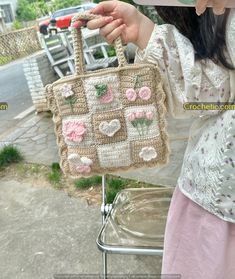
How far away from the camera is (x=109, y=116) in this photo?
2.59ft

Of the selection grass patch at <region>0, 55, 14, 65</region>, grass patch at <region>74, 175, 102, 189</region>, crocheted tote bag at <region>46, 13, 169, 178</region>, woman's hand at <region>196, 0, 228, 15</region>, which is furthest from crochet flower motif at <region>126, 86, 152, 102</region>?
grass patch at <region>0, 55, 14, 65</region>

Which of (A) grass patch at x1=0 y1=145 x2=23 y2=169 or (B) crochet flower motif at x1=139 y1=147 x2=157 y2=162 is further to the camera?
(A) grass patch at x1=0 y1=145 x2=23 y2=169

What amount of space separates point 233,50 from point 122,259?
55.6 inches

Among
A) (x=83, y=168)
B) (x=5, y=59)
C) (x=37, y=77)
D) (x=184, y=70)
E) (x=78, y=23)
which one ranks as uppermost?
(x=78, y=23)

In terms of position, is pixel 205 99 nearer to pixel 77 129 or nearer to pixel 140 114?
pixel 140 114

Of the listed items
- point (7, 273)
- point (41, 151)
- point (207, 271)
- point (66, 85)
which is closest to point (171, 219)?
point (207, 271)

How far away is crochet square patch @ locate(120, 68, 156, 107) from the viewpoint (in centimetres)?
76

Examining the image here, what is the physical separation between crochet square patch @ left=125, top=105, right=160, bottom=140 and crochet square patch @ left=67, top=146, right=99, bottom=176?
0.30 feet

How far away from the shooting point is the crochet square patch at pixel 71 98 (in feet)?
2.52

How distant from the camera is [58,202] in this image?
2441 millimetres

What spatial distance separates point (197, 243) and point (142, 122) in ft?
0.97

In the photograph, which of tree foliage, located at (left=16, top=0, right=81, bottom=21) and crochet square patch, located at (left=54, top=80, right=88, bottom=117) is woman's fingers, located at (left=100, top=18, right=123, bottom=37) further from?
tree foliage, located at (left=16, top=0, right=81, bottom=21)

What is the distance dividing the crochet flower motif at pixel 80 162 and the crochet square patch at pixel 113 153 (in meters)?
0.03

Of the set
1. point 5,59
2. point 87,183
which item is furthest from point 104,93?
point 5,59
